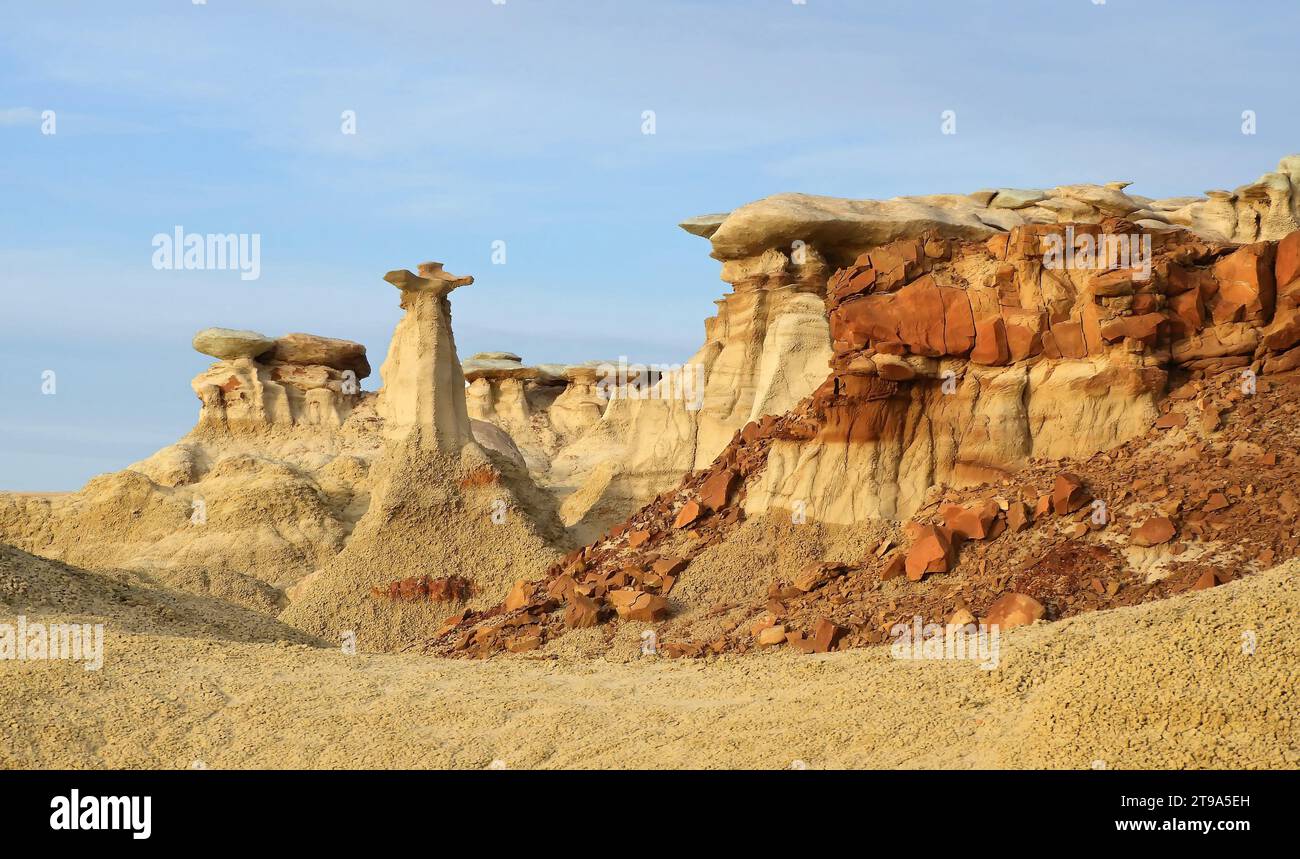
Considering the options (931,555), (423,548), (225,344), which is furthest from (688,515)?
(225,344)

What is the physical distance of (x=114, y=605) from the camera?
52.5 ft

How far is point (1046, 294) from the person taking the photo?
1677 cm

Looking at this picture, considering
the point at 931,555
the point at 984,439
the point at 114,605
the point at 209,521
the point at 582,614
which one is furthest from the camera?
the point at 209,521

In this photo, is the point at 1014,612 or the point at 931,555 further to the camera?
the point at 931,555

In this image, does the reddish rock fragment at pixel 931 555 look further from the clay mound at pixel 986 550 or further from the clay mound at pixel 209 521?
the clay mound at pixel 209 521

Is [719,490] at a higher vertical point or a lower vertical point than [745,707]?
higher

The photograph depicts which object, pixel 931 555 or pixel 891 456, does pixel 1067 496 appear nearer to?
pixel 931 555

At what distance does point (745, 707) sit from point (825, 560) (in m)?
5.60

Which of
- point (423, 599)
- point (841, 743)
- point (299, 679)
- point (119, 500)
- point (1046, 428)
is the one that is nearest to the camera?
point (841, 743)

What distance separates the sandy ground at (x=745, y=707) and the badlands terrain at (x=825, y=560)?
4 centimetres

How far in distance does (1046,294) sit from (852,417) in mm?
2397

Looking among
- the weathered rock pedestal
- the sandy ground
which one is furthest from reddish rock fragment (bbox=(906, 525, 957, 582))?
the weathered rock pedestal

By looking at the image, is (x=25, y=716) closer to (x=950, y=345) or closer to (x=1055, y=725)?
(x=1055, y=725)
